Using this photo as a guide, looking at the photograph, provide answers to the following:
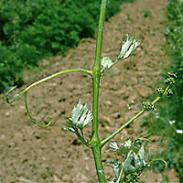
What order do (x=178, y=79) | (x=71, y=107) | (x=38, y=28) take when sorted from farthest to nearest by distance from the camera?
(x=38, y=28) < (x=71, y=107) < (x=178, y=79)

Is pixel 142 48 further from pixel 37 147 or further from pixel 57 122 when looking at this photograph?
pixel 37 147

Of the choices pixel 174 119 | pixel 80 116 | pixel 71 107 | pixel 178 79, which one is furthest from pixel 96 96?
pixel 71 107

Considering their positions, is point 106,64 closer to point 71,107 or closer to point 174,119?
point 174,119

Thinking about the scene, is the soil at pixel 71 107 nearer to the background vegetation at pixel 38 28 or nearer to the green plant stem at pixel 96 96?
the background vegetation at pixel 38 28

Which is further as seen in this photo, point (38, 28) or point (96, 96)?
point (38, 28)

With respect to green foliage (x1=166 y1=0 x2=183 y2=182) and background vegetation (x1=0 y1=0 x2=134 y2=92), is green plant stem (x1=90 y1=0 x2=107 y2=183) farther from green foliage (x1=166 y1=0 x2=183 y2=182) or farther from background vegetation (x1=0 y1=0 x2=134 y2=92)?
background vegetation (x1=0 y1=0 x2=134 y2=92)

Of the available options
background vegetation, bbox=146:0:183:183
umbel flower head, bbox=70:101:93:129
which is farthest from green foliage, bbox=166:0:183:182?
umbel flower head, bbox=70:101:93:129

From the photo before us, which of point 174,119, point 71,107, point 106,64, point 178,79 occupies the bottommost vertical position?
point 106,64
